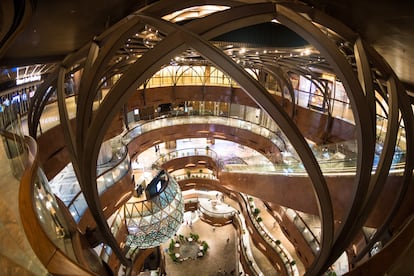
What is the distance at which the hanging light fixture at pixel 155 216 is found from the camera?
1178cm

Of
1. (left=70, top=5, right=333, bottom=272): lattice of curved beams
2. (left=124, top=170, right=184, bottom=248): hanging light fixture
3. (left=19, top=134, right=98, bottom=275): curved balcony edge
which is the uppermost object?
(left=70, top=5, right=333, bottom=272): lattice of curved beams

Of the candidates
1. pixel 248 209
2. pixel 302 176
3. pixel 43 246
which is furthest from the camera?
pixel 248 209

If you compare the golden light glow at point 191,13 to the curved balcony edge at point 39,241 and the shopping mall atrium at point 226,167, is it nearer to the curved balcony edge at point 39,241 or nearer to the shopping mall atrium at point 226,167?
the shopping mall atrium at point 226,167

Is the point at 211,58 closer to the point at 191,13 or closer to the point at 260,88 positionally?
the point at 260,88

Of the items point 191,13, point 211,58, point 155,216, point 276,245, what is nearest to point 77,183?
point 155,216

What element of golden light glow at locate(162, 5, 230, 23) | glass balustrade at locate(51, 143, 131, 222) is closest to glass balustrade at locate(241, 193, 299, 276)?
glass balustrade at locate(51, 143, 131, 222)

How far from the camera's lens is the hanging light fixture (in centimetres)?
1178

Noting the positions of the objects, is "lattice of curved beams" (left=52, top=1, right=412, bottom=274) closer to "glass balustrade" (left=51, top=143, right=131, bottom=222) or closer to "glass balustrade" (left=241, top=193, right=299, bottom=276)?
"glass balustrade" (left=51, top=143, right=131, bottom=222)

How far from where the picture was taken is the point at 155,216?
12.2m

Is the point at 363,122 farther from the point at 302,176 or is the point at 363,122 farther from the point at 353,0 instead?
the point at 302,176

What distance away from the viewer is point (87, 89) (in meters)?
6.11

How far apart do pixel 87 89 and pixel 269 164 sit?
10.3 metres

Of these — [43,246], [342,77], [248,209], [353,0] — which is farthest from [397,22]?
[248,209]

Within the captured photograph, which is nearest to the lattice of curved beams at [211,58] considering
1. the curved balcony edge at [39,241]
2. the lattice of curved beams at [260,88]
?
the lattice of curved beams at [260,88]
